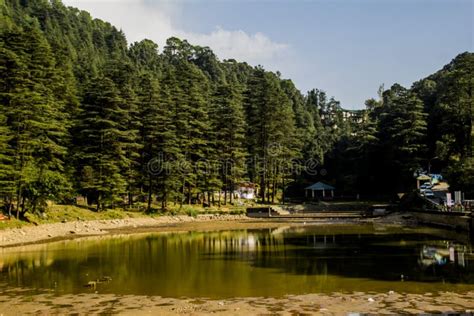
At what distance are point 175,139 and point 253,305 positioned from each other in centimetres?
4433

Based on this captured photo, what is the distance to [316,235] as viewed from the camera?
32.8 metres

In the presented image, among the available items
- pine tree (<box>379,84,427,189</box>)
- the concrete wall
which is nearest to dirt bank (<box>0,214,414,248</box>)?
the concrete wall

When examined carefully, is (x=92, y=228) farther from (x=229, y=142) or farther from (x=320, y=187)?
(x=320, y=187)

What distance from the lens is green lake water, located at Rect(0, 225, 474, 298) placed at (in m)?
15.1

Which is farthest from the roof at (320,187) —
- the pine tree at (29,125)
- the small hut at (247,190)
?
the pine tree at (29,125)

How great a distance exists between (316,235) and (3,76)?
91.5 ft

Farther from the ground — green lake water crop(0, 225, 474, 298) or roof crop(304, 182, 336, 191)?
roof crop(304, 182, 336, 191)

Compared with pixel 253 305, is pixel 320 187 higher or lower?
higher

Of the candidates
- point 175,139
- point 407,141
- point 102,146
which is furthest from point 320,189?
point 102,146

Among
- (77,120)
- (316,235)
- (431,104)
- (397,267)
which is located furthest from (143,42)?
(397,267)

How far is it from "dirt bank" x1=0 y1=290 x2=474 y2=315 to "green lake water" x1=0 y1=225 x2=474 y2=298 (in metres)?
0.81

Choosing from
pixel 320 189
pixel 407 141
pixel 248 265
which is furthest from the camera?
pixel 320 189

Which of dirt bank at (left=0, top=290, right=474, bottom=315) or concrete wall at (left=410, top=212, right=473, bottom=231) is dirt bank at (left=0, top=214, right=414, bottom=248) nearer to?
concrete wall at (left=410, top=212, right=473, bottom=231)

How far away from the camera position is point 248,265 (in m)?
19.6
